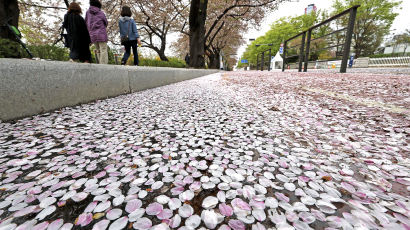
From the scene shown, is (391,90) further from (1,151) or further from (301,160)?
(1,151)

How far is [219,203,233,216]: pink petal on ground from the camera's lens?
0.51 metres

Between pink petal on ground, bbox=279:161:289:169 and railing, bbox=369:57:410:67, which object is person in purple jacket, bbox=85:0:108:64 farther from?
railing, bbox=369:57:410:67

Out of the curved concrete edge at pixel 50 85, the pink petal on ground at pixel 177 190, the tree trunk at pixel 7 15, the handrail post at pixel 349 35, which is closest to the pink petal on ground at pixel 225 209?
→ the pink petal on ground at pixel 177 190

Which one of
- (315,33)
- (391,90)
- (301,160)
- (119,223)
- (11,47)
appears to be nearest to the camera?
(119,223)

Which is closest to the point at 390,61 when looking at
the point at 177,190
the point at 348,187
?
the point at 348,187

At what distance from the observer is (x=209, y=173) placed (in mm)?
→ 698

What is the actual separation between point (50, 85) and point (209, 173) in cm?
177

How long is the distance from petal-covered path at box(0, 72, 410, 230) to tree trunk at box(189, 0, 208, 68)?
8.28 meters

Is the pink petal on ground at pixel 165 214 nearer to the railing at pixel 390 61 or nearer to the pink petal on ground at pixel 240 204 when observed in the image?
the pink petal on ground at pixel 240 204

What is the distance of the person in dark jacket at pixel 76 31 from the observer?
A: 3416 mm

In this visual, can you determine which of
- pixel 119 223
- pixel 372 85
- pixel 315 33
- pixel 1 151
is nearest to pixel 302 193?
pixel 119 223

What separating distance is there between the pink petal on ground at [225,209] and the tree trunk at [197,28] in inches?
352

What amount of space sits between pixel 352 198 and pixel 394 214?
0.30ft

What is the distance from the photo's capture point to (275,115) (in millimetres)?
1464
